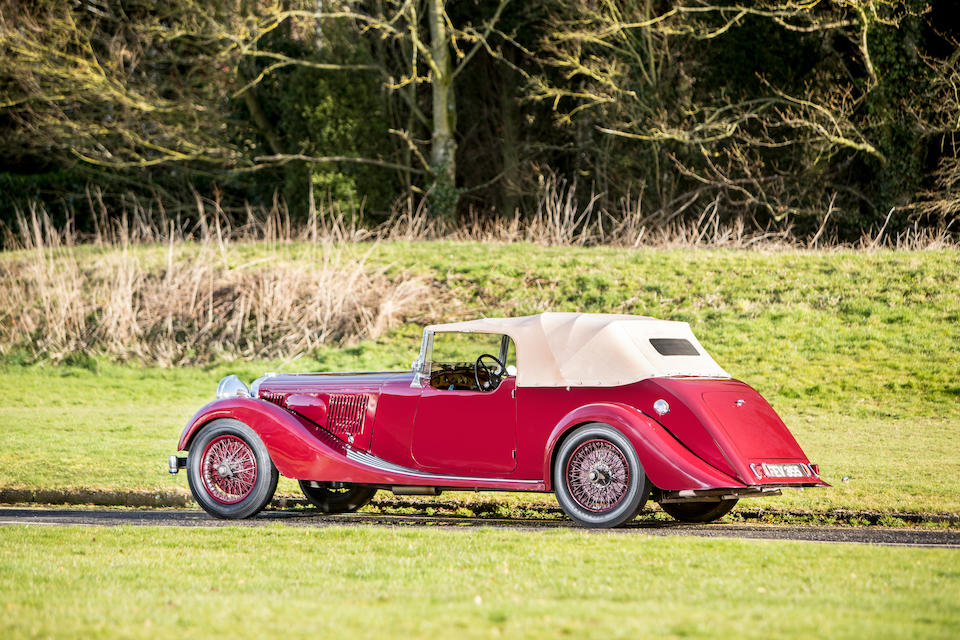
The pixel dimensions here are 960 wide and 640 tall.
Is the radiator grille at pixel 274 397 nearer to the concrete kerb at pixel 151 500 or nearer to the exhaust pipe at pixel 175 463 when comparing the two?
the exhaust pipe at pixel 175 463

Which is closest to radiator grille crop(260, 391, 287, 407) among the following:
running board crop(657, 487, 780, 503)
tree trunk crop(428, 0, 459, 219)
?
running board crop(657, 487, 780, 503)

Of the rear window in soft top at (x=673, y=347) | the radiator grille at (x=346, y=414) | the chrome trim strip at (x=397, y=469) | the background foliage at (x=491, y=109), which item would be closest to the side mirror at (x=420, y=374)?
the radiator grille at (x=346, y=414)

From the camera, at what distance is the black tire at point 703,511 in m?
10.4

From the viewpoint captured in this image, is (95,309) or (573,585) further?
(95,309)

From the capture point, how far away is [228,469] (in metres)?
10.5

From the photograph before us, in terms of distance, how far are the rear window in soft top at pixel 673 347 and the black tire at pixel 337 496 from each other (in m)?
3.06

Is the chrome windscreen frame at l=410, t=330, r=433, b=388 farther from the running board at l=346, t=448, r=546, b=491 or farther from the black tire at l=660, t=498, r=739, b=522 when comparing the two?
the black tire at l=660, t=498, r=739, b=522

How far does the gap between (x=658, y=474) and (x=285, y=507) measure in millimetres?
4443

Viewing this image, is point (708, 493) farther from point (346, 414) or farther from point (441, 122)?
point (441, 122)

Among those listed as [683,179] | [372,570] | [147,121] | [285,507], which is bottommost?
[285,507]

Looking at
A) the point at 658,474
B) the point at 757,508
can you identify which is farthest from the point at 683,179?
the point at 658,474

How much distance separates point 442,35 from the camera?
111ft

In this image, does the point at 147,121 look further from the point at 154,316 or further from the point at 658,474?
the point at 658,474

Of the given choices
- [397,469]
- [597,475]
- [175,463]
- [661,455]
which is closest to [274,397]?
[175,463]
